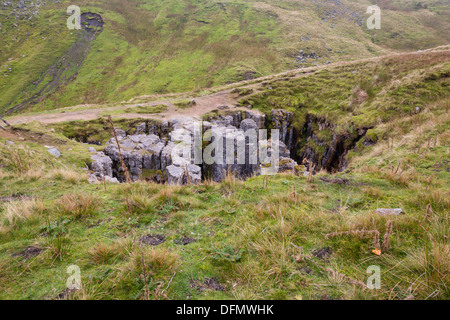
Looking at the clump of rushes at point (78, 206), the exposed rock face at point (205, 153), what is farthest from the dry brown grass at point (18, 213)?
the exposed rock face at point (205, 153)

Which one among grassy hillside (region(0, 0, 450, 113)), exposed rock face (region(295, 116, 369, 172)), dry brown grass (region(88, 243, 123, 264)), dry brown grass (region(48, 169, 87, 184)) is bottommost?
exposed rock face (region(295, 116, 369, 172))

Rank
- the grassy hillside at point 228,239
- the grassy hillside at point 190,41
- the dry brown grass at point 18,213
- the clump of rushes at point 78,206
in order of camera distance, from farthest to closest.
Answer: the grassy hillside at point 190,41 → the clump of rushes at point 78,206 → the dry brown grass at point 18,213 → the grassy hillside at point 228,239

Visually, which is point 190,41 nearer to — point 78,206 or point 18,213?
point 78,206

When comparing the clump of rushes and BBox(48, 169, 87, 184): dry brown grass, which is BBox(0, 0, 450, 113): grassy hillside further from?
the clump of rushes

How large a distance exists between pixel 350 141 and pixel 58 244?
22720mm

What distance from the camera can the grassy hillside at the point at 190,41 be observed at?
63469mm

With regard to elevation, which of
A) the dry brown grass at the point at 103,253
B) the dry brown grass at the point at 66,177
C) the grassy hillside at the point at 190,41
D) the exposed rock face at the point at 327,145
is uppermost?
the grassy hillside at the point at 190,41

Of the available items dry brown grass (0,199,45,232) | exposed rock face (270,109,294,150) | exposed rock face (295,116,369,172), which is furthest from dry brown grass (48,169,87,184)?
exposed rock face (270,109,294,150)

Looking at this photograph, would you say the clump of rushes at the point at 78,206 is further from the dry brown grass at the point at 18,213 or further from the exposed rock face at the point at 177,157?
the exposed rock face at the point at 177,157

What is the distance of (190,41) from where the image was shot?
81875 millimetres

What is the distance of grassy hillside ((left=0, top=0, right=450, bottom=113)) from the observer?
63.5 meters

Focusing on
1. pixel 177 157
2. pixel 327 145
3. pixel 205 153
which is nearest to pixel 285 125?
pixel 327 145

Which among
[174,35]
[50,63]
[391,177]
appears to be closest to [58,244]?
[391,177]
